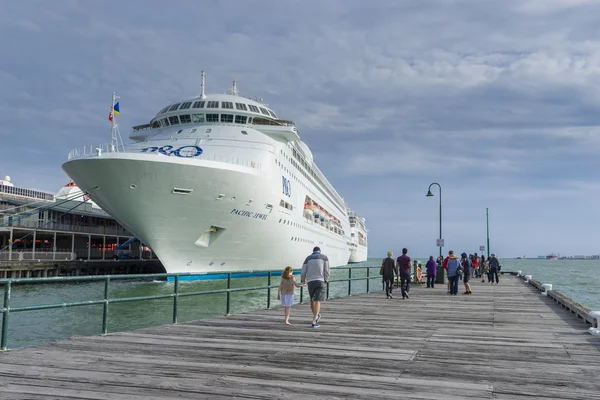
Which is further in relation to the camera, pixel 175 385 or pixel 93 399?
pixel 175 385

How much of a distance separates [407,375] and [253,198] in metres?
25.8

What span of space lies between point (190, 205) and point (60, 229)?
3483 cm

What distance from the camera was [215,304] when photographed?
76.3ft

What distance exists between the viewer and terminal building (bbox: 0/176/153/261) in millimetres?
51719

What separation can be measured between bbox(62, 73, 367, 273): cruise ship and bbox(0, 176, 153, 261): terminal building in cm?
1817

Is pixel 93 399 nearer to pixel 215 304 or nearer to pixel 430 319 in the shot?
pixel 430 319

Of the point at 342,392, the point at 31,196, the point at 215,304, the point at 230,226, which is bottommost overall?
the point at 215,304

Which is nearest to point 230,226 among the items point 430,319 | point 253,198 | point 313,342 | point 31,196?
point 253,198

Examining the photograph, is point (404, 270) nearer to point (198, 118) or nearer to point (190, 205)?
point (190, 205)

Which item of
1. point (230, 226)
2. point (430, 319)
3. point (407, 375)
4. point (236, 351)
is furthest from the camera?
point (230, 226)

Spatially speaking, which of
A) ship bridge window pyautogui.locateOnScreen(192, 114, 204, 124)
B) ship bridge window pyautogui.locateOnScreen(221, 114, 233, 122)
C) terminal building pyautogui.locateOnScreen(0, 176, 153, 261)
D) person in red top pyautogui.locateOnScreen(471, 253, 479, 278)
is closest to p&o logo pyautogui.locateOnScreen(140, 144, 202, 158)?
ship bridge window pyautogui.locateOnScreen(192, 114, 204, 124)

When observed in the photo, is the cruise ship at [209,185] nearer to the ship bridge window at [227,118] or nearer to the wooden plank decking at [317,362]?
the ship bridge window at [227,118]

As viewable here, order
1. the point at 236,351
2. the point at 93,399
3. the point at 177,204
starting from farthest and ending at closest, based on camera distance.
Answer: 1. the point at 177,204
2. the point at 236,351
3. the point at 93,399

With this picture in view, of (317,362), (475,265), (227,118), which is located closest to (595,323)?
(317,362)
